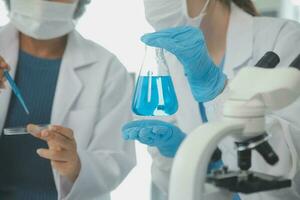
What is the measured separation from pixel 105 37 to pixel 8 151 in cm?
131

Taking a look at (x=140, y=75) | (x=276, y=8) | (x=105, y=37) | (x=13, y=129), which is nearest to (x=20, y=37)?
(x=13, y=129)

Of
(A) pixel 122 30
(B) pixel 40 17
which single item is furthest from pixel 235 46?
(A) pixel 122 30

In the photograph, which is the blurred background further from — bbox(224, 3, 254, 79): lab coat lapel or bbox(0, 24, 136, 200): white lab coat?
bbox(224, 3, 254, 79): lab coat lapel

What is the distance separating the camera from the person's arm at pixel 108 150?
125cm

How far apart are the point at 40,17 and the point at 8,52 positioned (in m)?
0.15

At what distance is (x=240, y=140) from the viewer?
0.62 metres

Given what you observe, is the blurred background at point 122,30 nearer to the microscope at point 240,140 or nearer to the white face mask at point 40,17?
the white face mask at point 40,17

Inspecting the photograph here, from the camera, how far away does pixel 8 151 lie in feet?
4.28

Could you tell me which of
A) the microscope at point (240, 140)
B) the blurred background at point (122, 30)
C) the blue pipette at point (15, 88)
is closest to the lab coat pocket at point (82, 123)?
the blue pipette at point (15, 88)

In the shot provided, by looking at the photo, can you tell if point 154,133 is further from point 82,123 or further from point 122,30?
point 122,30

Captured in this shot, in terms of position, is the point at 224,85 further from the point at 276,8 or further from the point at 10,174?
the point at 276,8

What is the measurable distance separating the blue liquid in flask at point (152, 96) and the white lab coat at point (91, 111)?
37 centimetres

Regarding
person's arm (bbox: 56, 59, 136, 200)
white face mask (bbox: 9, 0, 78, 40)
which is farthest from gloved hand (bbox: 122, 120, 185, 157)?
white face mask (bbox: 9, 0, 78, 40)

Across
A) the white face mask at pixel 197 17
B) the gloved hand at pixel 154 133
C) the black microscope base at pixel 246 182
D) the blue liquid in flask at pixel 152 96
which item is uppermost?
the white face mask at pixel 197 17
